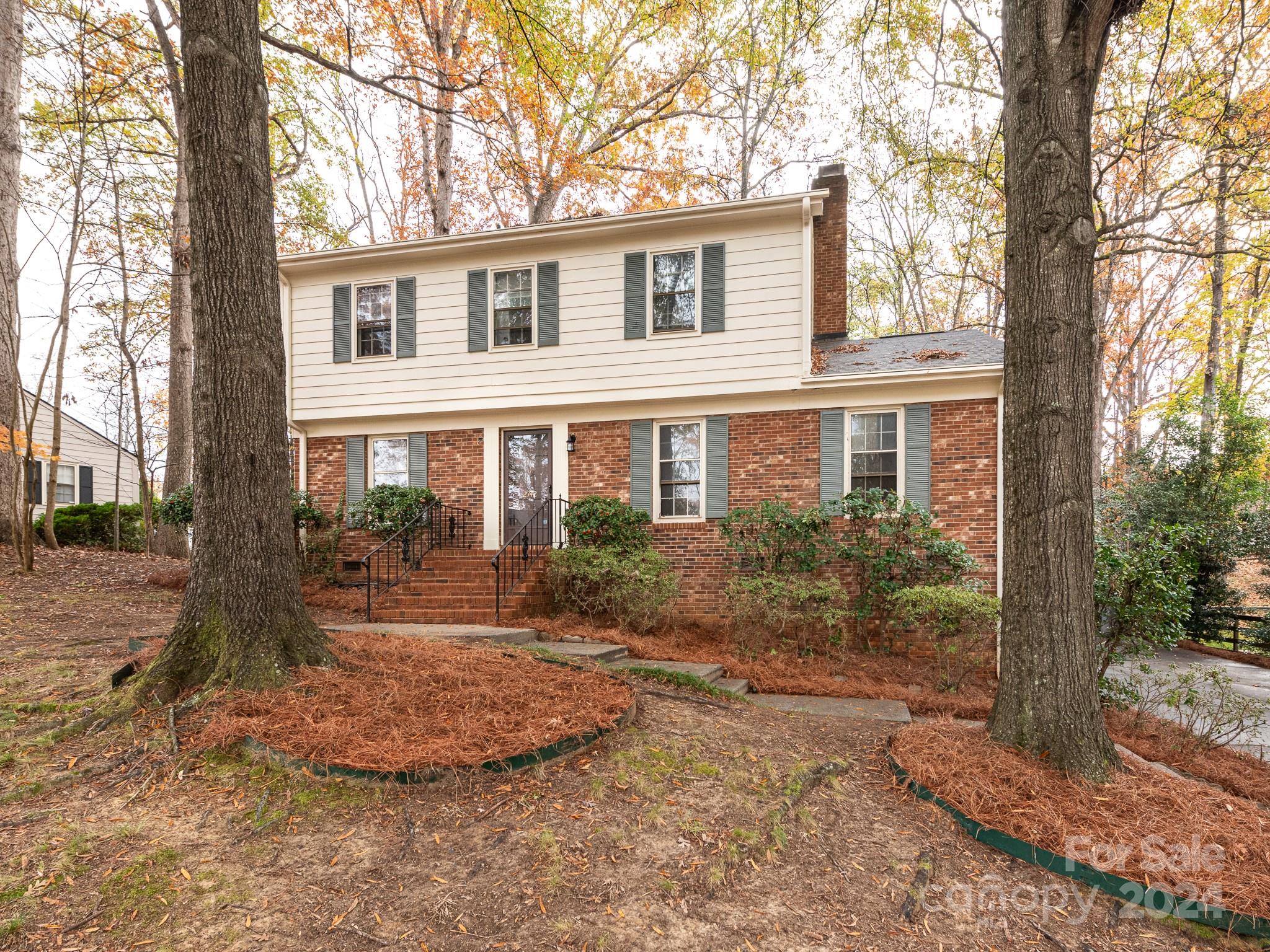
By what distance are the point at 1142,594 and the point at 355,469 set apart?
34.2 feet

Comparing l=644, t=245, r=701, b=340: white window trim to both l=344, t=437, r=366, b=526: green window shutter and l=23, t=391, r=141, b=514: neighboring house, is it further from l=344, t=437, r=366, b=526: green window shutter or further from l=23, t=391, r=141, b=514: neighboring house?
l=23, t=391, r=141, b=514: neighboring house

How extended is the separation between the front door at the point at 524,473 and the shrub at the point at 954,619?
534 centimetres

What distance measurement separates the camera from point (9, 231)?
30.4 ft

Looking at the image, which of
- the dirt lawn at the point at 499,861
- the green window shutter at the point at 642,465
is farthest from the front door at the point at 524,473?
the dirt lawn at the point at 499,861

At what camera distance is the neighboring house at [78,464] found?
1741 cm

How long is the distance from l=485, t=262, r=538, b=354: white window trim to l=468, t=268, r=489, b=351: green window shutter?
1.0 inches

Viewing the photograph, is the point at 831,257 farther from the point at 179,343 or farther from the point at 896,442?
the point at 179,343

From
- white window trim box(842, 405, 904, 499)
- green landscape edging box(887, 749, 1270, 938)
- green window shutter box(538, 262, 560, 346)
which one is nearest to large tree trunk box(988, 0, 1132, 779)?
green landscape edging box(887, 749, 1270, 938)

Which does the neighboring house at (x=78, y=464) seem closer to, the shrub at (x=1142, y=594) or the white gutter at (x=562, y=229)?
the white gutter at (x=562, y=229)

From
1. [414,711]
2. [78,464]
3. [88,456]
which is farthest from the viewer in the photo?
[88,456]

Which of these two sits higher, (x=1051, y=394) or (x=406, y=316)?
(x=406, y=316)

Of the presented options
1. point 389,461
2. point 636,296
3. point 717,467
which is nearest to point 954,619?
point 717,467

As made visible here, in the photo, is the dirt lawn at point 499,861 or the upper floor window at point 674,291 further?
the upper floor window at point 674,291

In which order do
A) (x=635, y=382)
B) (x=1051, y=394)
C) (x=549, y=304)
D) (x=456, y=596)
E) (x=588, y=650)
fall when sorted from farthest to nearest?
(x=549, y=304)
(x=635, y=382)
(x=456, y=596)
(x=588, y=650)
(x=1051, y=394)
